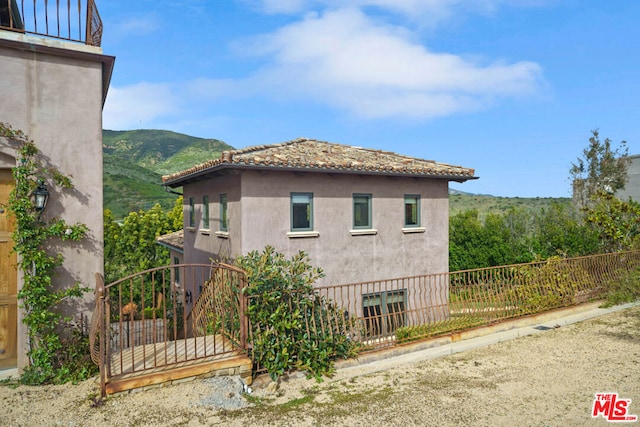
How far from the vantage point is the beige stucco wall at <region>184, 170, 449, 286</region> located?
1116cm

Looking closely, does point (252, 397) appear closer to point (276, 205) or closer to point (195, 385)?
point (195, 385)

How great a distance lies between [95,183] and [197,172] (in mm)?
4718

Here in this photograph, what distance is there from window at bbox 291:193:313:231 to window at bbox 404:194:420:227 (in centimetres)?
351

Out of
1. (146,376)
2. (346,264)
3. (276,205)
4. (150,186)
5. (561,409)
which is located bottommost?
(561,409)

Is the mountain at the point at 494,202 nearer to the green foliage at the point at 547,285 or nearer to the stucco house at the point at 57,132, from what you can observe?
the green foliage at the point at 547,285

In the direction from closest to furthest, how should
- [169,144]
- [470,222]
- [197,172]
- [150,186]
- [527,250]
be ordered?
[197,172] < [527,250] < [470,222] < [150,186] < [169,144]

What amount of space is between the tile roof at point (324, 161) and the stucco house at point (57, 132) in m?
3.22

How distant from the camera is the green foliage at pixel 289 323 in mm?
7508

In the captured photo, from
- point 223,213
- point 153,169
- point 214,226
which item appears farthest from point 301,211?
point 153,169

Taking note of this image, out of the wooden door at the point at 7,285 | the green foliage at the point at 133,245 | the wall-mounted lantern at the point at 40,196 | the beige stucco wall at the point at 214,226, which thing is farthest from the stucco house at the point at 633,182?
the wooden door at the point at 7,285

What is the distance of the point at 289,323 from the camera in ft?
25.0

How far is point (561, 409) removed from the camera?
6559mm

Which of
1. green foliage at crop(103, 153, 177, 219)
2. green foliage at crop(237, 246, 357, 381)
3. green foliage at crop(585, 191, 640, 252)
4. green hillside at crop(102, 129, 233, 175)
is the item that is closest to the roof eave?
A: green foliage at crop(237, 246, 357, 381)

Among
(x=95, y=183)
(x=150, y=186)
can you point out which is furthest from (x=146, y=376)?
(x=150, y=186)
